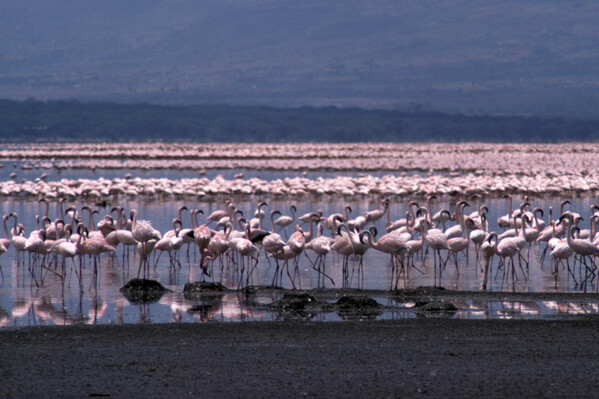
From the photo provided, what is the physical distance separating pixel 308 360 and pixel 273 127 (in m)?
179

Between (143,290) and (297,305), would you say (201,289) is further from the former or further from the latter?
(297,305)

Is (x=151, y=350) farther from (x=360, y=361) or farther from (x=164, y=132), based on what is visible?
(x=164, y=132)

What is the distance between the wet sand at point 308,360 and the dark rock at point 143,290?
8.10ft

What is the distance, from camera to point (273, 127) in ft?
618

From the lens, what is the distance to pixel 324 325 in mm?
11492

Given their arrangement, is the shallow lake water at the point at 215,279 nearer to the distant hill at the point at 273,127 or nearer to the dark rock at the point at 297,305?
the dark rock at the point at 297,305

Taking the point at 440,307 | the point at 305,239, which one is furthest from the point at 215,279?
the point at 440,307

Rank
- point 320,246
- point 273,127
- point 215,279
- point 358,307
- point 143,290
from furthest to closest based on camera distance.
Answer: point 273,127 → point 215,279 → point 320,246 → point 143,290 → point 358,307

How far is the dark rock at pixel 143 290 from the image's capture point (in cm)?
1386

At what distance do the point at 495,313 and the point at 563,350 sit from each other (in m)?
2.37

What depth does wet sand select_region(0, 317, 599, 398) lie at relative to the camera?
8.38 m

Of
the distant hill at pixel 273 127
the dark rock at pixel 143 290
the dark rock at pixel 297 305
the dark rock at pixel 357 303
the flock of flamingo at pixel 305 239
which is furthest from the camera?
the distant hill at pixel 273 127

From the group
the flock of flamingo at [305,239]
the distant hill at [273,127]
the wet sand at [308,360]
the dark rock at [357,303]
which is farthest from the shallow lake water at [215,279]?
the distant hill at [273,127]

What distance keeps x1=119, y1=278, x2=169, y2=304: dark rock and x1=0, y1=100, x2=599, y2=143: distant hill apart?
158m
